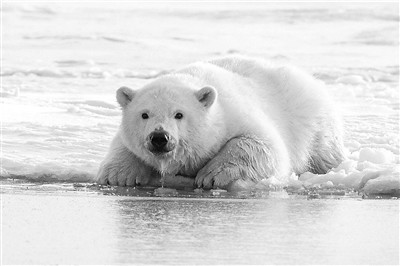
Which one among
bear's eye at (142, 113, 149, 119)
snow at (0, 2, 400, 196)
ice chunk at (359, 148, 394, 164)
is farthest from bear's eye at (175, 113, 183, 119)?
ice chunk at (359, 148, 394, 164)

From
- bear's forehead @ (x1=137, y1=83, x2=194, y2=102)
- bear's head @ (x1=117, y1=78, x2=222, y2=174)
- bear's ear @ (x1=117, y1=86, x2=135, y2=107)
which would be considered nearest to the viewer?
bear's head @ (x1=117, y1=78, x2=222, y2=174)

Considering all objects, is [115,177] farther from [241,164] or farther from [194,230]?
[194,230]

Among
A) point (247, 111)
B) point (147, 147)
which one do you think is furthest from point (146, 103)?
point (247, 111)

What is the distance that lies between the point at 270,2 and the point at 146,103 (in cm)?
2255

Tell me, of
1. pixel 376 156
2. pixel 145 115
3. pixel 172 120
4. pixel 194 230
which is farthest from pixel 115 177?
pixel 194 230

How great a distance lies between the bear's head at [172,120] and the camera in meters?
7.35

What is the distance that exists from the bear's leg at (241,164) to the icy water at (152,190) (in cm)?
18

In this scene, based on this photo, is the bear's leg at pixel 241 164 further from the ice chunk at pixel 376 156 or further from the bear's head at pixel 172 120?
the ice chunk at pixel 376 156

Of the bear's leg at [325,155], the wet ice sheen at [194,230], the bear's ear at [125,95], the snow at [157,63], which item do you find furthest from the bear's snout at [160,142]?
the bear's leg at [325,155]

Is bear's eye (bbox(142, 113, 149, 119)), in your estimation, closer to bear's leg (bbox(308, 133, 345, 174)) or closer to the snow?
the snow

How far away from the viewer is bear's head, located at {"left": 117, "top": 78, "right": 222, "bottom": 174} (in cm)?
735

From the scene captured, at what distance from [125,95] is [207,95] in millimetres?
671

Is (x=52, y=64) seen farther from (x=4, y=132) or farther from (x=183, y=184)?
(x=183, y=184)

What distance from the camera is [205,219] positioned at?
5.73 meters
